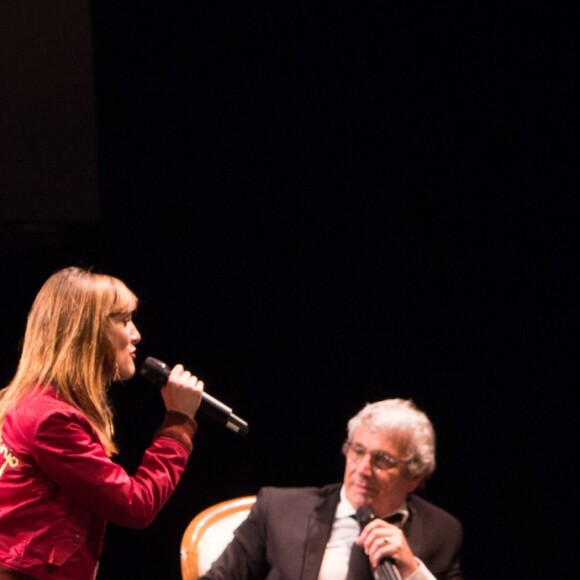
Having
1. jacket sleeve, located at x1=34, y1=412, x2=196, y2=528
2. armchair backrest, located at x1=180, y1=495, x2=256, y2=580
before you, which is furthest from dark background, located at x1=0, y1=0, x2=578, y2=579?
jacket sleeve, located at x1=34, y1=412, x2=196, y2=528

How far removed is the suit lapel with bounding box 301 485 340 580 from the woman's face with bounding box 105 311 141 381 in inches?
25.8

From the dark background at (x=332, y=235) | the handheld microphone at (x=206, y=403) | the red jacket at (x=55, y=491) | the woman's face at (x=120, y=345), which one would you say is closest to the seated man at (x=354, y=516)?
the handheld microphone at (x=206, y=403)

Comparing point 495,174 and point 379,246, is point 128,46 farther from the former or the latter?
point 495,174

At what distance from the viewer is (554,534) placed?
3506 millimetres

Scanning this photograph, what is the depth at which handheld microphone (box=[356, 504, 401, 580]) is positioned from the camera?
82.8 inches

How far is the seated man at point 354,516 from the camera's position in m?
2.39

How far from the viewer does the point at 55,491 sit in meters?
1.97

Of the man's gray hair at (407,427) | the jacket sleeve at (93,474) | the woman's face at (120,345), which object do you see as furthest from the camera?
the man's gray hair at (407,427)

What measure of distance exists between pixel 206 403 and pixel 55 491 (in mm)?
389

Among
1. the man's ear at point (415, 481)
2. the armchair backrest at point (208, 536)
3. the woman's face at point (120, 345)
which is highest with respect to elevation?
the woman's face at point (120, 345)

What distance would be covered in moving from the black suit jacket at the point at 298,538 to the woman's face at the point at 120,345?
59 cm

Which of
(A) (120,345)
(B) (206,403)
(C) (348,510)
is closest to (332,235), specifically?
(C) (348,510)

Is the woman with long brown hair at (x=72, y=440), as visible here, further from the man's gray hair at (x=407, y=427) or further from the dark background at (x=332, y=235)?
the dark background at (x=332, y=235)

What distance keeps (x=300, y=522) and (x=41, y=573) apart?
0.73m
